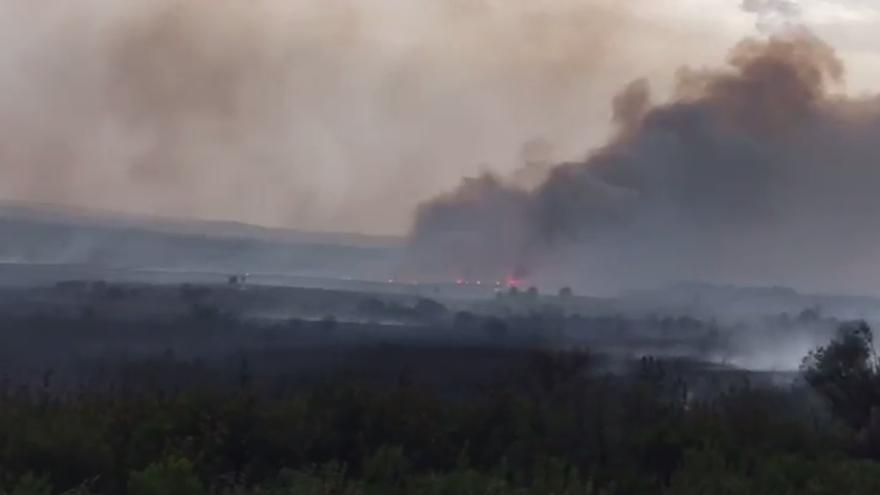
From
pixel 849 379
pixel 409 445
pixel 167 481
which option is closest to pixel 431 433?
pixel 409 445

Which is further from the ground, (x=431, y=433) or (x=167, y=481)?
(x=431, y=433)

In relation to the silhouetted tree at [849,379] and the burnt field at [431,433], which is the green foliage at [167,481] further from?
the silhouetted tree at [849,379]

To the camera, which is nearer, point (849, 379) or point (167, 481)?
point (167, 481)

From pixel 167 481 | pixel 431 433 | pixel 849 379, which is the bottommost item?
pixel 167 481

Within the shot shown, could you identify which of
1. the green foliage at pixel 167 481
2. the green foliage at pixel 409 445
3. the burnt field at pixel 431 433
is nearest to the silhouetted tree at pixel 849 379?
the burnt field at pixel 431 433

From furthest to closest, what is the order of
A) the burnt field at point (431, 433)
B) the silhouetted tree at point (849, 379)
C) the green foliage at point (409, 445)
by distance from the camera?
the silhouetted tree at point (849, 379) → the burnt field at point (431, 433) → the green foliage at point (409, 445)

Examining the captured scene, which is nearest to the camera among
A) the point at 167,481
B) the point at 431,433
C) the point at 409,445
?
the point at 167,481

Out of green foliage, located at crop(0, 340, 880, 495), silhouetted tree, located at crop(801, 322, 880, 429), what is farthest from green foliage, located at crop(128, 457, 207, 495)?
silhouetted tree, located at crop(801, 322, 880, 429)

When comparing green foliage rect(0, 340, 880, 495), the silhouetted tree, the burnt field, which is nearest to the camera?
green foliage rect(0, 340, 880, 495)

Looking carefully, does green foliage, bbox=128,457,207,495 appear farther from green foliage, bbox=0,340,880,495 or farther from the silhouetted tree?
the silhouetted tree

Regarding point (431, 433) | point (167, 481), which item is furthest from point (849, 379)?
point (167, 481)

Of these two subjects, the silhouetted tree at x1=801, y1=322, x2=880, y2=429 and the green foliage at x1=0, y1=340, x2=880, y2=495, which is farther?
the silhouetted tree at x1=801, y1=322, x2=880, y2=429

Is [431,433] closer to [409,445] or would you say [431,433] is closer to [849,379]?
[409,445]

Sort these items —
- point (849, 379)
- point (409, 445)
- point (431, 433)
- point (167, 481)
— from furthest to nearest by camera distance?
point (849, 379) → point (431, 433) → point (409, 445) → point (167, 481)
